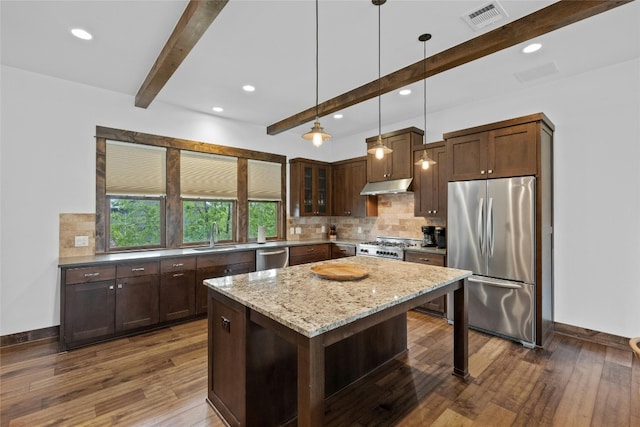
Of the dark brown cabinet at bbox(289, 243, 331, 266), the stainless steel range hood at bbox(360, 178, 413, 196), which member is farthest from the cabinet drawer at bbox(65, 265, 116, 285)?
the stainless steel range hood at bbox(360, 178, 413, 196)

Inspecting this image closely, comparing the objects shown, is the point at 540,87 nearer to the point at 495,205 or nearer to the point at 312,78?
the point at 495,205

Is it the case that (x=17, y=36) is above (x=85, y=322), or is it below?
above

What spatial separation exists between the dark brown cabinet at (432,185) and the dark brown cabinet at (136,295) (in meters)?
3.69

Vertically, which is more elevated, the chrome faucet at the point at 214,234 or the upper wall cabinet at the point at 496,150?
the upper wall cabinet at the point at 496,150

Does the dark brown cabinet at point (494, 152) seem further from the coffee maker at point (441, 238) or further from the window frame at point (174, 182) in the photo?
the window frame at point (174, 182)

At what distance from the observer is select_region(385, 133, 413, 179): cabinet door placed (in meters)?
4.48

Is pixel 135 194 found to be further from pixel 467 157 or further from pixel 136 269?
pixel 467 157

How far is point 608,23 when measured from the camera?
2400 mm

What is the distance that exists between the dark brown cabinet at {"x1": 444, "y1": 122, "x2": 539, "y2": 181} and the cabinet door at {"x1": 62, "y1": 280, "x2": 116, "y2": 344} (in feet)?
13.9

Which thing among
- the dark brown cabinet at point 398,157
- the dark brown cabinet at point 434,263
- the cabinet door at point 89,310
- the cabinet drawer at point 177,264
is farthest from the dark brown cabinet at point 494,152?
the cabinet door at point 89,310

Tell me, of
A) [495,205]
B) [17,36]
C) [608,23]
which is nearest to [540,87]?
[608,23]

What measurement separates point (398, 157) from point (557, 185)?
6.68ft

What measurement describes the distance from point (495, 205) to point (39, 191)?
510 centimetres

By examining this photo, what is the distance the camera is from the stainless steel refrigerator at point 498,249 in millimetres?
3088
